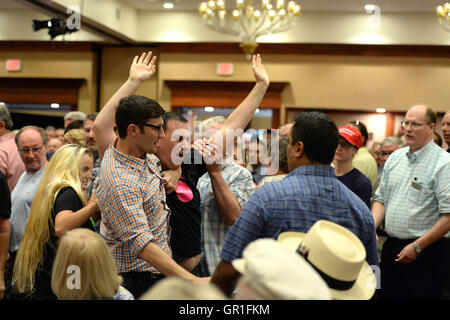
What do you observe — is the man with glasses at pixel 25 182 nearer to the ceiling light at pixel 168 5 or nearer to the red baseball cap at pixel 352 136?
the red baseball cap at pixel 352 136

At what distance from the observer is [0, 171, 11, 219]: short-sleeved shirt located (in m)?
2.87

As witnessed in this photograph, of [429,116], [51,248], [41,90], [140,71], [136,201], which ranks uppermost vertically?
[41,90]

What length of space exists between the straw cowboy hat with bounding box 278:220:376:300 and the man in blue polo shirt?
147 mm

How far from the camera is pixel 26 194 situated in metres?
3.38

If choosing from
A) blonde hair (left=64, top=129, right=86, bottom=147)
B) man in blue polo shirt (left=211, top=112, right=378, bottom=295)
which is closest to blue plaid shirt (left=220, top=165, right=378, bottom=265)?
man in blue polo shirt (left=211, top=112, right=378, bottom=295)

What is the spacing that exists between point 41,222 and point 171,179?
713 mm

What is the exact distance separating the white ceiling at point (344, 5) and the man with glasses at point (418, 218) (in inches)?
203

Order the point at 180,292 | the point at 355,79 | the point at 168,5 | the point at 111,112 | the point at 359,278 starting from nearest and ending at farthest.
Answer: the point at 180,292
the point at 359,278
the point at 111,112
the point at 168,5
the point at 355,79

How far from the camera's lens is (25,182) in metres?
3.50

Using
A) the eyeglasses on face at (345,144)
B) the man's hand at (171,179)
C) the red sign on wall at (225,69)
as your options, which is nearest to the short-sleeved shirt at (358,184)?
the eyeglasses on face at (345,144)

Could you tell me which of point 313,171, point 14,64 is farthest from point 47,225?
point 14,64

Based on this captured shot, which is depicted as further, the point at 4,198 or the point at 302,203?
the point at 4,198

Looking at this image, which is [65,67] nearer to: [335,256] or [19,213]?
[19,213]
